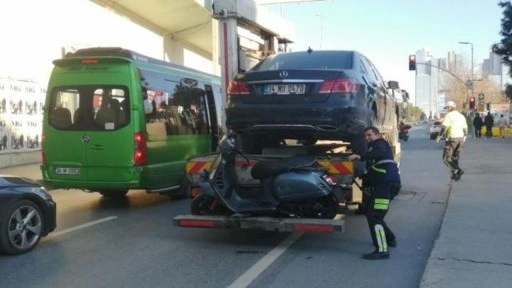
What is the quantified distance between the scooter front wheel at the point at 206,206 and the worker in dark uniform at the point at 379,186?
70.8 inches

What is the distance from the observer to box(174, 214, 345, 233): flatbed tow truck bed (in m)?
6.48

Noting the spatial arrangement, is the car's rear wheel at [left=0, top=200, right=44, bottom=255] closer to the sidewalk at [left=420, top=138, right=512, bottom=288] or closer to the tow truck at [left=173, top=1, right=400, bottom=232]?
the tow truck at [left=173, top=1, right=400, bottom=232]

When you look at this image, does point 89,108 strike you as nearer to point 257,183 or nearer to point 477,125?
point 257,183

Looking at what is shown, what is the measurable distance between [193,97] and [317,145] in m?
3.80

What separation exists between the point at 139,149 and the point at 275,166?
3.34 metres

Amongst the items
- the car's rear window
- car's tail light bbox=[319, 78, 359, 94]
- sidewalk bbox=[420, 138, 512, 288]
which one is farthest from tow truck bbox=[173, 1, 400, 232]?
sidewalk bbox=[420, 138, 512, 288]

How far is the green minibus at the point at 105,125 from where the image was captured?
31.4 ft

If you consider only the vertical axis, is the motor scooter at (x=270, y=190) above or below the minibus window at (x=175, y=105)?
below

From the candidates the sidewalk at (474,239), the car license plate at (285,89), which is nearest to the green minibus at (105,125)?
the car license plate at (285,89)

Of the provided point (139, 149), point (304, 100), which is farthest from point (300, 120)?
point (139, 149)

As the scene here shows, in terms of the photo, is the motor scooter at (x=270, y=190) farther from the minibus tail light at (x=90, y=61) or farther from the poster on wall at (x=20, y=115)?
the poster on wall at (x=20, y=115)

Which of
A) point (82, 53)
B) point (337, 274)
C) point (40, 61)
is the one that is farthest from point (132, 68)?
point (40, 61)

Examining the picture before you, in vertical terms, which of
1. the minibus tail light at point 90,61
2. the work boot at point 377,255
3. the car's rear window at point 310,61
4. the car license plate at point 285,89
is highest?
the minibus tail light at point 90,61

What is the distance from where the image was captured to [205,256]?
6648mm
